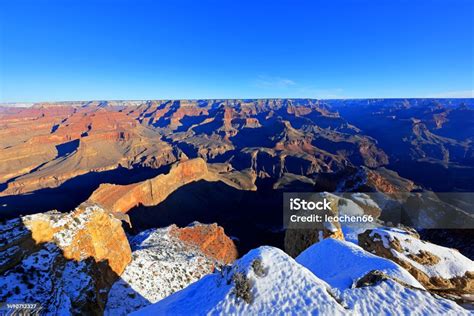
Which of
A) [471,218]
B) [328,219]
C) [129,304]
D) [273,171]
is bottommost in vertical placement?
[273,171]

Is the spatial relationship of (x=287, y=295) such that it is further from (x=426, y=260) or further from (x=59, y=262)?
(x=426, y=260)

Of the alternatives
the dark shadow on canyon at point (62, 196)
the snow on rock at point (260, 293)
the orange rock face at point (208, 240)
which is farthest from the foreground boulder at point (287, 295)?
the dark shadow on canyon at point (62, 196)

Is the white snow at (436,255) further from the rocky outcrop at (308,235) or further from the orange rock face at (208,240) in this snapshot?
the orange rock face at (208,240)

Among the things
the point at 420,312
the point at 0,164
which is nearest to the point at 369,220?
the point at 420,312

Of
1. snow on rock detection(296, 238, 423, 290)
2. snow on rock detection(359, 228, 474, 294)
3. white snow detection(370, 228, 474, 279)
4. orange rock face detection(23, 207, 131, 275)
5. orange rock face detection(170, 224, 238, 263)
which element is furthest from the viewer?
orange rock face detection(170, 224, 238, 263)

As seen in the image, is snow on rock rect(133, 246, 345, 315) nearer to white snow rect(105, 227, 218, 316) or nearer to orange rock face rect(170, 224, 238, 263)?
white snow rect(105, 227, 218, 316)

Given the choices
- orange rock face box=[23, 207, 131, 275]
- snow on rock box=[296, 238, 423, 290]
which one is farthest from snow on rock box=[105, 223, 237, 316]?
snow on rock box=[296, 238, 423, 290]

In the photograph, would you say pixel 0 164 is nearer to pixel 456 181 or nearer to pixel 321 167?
pixel 321 167
